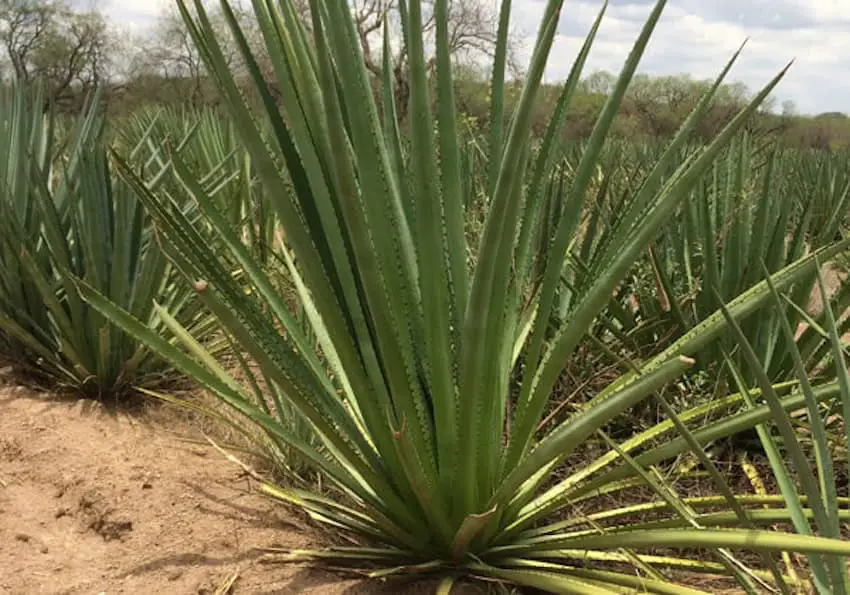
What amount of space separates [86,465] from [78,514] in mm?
274

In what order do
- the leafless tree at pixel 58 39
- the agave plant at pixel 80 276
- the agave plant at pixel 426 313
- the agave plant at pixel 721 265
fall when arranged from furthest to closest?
the leafless tree at pixel 58 39
the agave plant at pixel 80 276
the agave plant at pixel 721 265
the agave plant at pixel 426 313

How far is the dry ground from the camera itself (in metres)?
2.11

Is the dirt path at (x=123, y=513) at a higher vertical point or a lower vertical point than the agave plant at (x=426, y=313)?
lower

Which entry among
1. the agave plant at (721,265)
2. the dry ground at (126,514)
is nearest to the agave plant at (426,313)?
the dry ground at (126,514)

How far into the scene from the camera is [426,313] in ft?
5.86

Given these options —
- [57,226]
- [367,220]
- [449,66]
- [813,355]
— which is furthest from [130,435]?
[813,355]

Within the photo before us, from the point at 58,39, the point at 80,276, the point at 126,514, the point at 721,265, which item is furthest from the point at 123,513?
the point at 58,39

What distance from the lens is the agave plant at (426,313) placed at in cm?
162

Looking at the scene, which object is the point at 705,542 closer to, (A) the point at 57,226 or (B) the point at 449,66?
(B) the point at 449,66

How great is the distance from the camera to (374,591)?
197 cm

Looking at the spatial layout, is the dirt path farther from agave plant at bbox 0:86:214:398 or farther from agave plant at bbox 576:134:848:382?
agave plant at bbox 576:134:848:382

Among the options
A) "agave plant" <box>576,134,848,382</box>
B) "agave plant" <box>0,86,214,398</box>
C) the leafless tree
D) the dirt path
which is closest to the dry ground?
the dirt path

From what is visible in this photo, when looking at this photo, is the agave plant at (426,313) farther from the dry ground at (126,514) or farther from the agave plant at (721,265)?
the agave plant at (721,265)

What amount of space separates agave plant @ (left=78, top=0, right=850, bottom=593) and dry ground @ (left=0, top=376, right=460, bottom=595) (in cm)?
21
